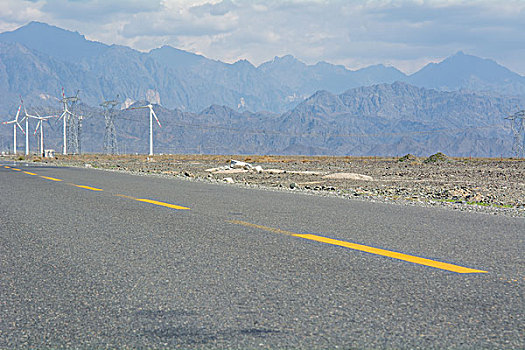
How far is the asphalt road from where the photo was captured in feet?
12.0

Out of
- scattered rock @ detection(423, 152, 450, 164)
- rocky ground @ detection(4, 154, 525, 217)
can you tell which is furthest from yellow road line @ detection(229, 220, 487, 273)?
scattered rock @ detection(423, 152, 450, 164)

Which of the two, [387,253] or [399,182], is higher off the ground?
[387,253]

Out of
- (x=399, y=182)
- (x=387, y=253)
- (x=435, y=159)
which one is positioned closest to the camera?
(x=387, y=253)

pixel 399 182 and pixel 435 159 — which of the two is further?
pixel 435 159

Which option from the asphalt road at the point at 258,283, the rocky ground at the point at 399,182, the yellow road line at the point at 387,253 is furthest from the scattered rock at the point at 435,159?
the yellow road line at the point at 387,253

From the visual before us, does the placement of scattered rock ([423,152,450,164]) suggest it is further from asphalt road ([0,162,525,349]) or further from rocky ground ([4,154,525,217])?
asphalt road ([0,162,525,349])

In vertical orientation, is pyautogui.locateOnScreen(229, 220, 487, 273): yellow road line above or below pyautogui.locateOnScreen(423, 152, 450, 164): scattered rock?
above

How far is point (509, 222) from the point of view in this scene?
374 inches

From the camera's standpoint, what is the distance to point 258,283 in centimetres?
488

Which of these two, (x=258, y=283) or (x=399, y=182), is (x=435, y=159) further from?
(x=258, y=283)

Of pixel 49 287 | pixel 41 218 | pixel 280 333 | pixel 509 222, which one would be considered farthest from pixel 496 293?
pixel 41 218

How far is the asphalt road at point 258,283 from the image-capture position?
143 inches

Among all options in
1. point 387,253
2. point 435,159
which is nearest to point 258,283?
point 387,253

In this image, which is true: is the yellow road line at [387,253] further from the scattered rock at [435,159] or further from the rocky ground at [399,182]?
the scattered rock at [435,159]
